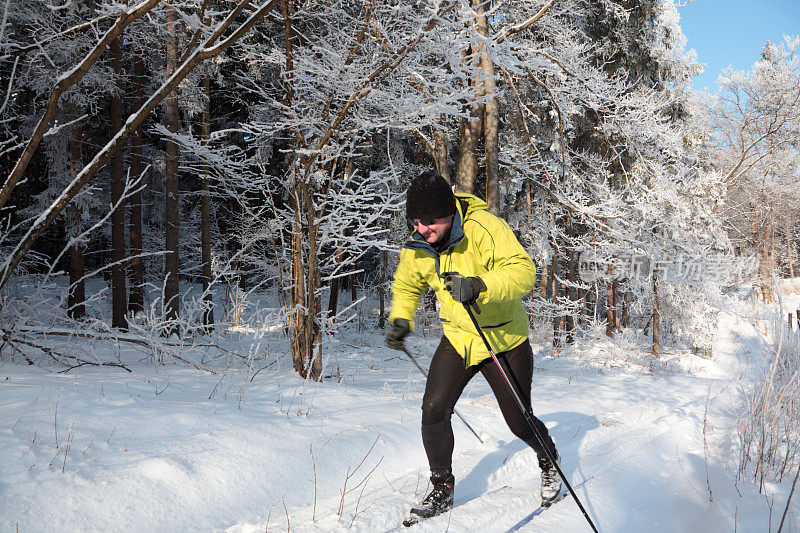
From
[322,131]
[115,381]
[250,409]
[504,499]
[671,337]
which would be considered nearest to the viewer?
[504,499]

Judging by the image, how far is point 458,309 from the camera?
112 inches

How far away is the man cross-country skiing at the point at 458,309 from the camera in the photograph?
2.65 meters

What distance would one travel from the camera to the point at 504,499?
9.62 feet

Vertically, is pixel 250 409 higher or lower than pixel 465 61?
lower

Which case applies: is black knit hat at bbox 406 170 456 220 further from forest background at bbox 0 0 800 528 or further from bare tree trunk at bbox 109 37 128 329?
bare tree trunk at bbox 109 37 128 329

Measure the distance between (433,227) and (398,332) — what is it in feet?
2.57

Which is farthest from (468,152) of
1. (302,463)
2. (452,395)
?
(302,463)

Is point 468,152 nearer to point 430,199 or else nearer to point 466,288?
point 430,199

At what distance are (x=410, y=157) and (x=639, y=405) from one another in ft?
46.4

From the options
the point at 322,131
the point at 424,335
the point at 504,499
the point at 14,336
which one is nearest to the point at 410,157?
the point at 424,335

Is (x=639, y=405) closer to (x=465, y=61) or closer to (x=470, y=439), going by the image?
(x=470, y=439)

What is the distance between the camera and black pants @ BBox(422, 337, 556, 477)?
2.85 m

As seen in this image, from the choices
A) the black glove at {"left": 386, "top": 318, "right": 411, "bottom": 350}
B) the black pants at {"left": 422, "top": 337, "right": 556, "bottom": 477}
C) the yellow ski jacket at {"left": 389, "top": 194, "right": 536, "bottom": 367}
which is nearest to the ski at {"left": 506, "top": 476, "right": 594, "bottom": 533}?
the black pants at {"left": 422, "top": 337, "right": 556, "bottom": 477}

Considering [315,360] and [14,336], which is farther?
[315,360]
